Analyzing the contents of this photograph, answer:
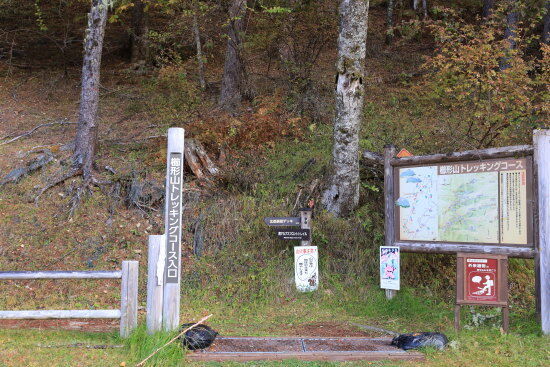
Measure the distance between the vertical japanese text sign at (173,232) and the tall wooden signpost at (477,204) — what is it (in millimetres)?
3615

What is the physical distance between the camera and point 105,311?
660 cm

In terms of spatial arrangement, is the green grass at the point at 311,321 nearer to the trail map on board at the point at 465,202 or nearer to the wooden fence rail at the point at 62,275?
the wooden fence rail at the point at 62,275

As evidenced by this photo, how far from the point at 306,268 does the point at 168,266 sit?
9.93ft

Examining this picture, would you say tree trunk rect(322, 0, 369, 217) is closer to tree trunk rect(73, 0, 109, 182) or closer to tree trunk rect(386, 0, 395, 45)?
tree trunk rect(73, 0, 109, 182)

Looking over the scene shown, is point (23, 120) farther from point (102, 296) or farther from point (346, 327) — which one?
point (346, 327)

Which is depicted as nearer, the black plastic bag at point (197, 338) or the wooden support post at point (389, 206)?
the black plastic bag at point (197, 338)

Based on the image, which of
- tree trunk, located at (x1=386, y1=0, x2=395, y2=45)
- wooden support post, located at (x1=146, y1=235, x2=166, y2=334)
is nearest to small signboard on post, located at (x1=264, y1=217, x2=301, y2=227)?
wooden support post, located at (x1=146, y1=235, x2=166, y2=334)

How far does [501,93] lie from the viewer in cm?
978

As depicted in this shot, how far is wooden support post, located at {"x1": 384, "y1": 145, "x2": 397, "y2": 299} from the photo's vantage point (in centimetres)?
863

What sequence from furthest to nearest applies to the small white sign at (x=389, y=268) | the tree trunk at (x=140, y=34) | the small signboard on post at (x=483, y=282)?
the tree trunk at (x=140, y=34)
the small white sign at (x=389, y=268)
the small signboard on post at (x=483, y=282)

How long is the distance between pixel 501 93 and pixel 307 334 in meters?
5.84

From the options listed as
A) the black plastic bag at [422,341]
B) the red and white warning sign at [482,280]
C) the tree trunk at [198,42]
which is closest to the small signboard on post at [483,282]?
the red and white warning sign at [482,280]

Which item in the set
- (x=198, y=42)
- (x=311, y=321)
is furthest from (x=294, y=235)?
(x=198, y=42)

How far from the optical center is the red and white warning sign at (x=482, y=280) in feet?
22.9
